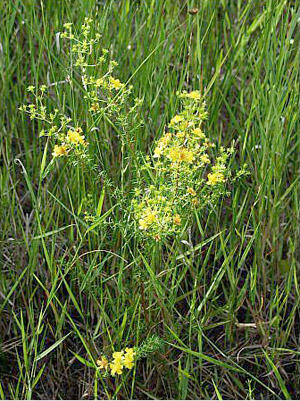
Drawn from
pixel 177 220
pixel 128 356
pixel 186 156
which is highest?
pixel 186 156

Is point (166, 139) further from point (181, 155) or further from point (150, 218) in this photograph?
point (150, 218)

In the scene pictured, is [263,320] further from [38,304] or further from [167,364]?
[38,304]

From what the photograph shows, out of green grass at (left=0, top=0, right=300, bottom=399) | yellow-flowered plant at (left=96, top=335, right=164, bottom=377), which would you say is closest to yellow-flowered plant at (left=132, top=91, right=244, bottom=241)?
green grass at (left=0, top=0, right=300, bottom=399)

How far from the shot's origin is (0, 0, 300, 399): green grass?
1350 millimetres

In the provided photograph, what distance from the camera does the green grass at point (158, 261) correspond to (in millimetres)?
1350

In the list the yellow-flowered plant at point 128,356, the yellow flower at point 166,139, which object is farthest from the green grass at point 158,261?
the yellow flower at point 166,139

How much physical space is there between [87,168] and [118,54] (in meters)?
0.40

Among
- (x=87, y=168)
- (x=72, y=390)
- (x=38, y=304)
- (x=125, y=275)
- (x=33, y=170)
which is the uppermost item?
(x=87, y=168)

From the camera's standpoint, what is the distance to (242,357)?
1414 mm

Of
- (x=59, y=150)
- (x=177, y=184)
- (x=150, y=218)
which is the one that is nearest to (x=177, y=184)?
(x=177, y=184)

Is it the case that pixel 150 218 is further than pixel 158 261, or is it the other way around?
pixel 158 261

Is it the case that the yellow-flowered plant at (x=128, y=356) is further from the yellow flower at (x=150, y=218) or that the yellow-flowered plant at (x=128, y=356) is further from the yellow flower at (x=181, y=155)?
the yellow flower at (x=181, y=155)

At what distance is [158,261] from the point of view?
53.7 inches

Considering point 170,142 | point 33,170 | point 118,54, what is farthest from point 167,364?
point 118,54
